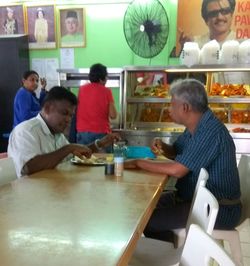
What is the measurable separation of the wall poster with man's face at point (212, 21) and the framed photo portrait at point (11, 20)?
2.29 m

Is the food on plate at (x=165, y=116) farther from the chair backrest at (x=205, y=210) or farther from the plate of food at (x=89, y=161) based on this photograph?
the chair backrest at (x=205, y=210)

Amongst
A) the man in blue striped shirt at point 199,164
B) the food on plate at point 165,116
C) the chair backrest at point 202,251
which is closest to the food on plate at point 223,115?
the food on plate at point 165,116

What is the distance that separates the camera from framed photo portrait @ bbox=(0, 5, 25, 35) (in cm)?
493

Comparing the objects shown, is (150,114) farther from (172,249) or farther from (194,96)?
(172,249)

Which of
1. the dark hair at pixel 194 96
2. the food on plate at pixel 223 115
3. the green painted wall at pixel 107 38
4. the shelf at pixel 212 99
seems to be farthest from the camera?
the green painted wall at pixel 107 38

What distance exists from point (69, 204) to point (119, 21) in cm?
383

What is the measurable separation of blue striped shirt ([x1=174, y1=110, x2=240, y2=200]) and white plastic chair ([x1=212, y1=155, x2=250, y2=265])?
0.16 meters

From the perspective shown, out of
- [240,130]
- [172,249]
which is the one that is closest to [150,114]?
[240,130]

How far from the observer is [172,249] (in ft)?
5.39

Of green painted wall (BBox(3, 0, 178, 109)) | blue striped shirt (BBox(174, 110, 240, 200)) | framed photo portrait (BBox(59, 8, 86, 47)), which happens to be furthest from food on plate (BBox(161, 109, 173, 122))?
blue striped shirt (BBox(174, 110, 240, 200))

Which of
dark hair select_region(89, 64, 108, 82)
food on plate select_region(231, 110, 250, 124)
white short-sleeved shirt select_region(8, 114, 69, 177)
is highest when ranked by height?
dark hair select_region(89, 64, 108, 82)

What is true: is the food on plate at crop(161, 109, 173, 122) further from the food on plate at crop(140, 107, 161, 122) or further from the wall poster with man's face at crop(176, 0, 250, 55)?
the wall poster with man's face at crop(176, 0, 250, 55)

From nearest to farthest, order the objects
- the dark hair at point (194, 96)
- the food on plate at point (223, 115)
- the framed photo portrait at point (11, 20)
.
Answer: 1. the dark hair at point (194, 96)
2. the food on plate at point (223, 115)
3. the framed photo portrait at point (11, 20)

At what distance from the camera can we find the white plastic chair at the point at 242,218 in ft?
6.03
